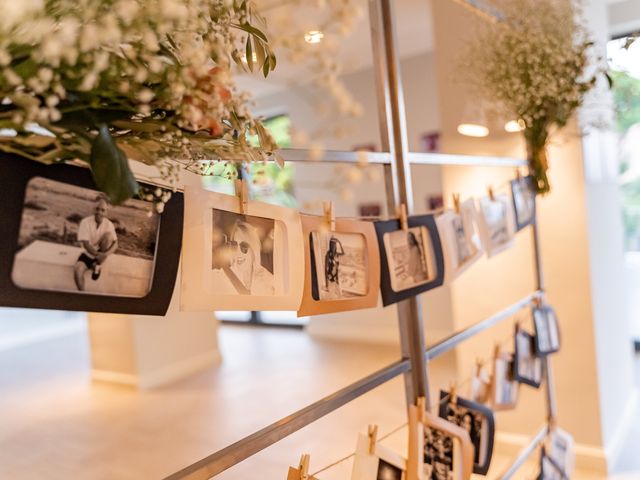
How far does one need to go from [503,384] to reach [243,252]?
1.36 meters

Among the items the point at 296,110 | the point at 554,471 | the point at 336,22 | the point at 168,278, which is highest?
the point at 296,110

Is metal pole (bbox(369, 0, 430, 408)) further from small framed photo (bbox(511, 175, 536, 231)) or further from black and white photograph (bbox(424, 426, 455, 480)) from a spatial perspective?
small framed photo (bbox(511, 175, 536, 231))

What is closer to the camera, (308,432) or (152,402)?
(308,432)

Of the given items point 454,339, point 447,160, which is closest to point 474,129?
point 447,160

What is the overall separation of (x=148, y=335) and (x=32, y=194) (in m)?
3.80

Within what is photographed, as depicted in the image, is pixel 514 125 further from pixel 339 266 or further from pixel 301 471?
pixel 301 471

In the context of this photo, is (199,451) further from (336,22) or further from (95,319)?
(95,319)

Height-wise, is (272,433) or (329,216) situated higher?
(329,216)

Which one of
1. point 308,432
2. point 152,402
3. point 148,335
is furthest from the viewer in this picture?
point 148,335

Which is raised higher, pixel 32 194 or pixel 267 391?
pixel 32 194

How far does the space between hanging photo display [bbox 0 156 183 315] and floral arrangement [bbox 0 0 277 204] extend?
0.05 m

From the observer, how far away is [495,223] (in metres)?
1.82

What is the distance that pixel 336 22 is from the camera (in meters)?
0.70

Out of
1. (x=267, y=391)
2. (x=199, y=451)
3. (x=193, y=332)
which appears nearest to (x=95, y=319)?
(x=193, y=332)
